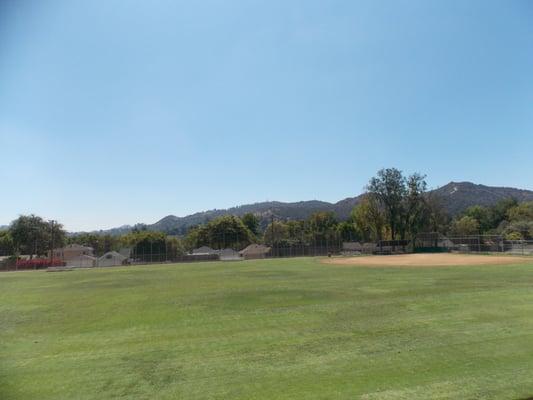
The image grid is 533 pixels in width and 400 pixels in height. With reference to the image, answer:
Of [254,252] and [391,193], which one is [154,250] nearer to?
[254,252]

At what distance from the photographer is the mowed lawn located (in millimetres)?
6715

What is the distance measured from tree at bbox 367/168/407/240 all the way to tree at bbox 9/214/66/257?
73.4 meters

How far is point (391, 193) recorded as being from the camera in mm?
87875

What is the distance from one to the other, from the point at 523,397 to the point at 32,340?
10383 millimetres

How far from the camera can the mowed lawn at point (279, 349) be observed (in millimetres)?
6715

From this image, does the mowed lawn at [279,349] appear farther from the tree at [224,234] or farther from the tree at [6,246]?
the tree at [6,246]

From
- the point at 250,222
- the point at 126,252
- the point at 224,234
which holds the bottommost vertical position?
the point at 126,252

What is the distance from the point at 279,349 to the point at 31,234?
110 meters

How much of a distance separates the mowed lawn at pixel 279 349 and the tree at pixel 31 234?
99.2 m

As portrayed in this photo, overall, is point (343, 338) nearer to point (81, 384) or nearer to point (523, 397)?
point (523, 397)

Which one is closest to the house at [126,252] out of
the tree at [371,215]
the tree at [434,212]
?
the tree at [371,215]

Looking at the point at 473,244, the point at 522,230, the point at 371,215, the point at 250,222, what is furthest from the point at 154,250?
the point at 522,230

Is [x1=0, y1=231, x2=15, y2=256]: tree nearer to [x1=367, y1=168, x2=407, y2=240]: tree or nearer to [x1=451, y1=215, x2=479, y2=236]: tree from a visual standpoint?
[x1=367, y1=168, x2=407, y2=240]: tree

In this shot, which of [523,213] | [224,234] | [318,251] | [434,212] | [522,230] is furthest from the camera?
[224,234]
